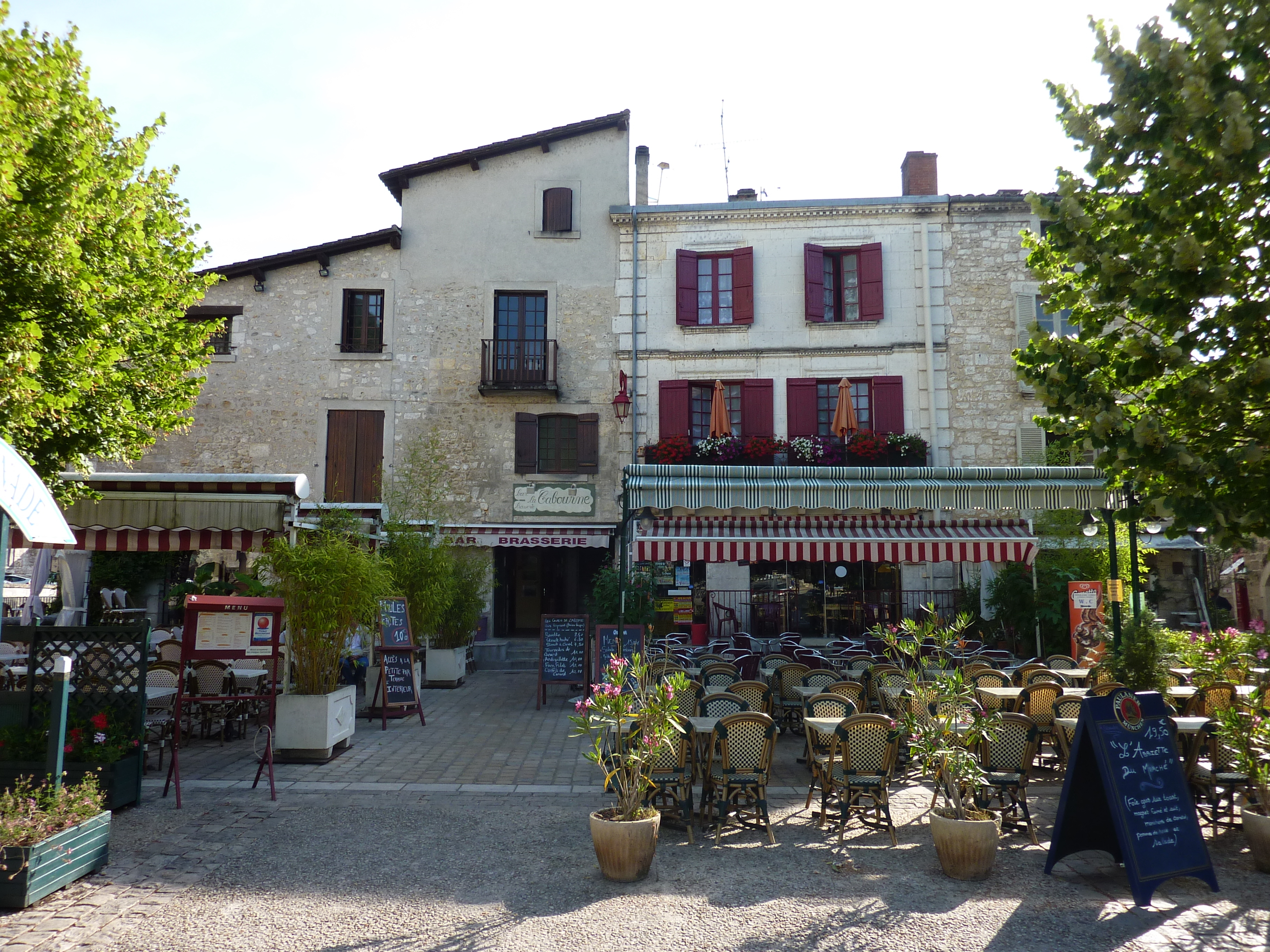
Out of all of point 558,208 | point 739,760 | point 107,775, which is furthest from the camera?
point 558,208

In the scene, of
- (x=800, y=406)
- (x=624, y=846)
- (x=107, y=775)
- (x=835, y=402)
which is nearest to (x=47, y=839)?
(x=107, y=775)

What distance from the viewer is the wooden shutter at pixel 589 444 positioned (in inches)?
722

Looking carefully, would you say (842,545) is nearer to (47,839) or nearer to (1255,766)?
(1255,766)

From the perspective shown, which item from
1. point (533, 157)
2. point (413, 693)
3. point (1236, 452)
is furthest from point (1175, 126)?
point (533, 157)

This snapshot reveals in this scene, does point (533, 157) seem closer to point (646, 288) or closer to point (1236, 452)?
point (646, 288)

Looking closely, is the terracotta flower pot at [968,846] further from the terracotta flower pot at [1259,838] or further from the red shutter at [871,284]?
the red shutter at [871,284]

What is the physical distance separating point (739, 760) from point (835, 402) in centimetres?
1287

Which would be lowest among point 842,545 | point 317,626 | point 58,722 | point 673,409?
point 58,722

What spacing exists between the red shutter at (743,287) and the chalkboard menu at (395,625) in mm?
10461

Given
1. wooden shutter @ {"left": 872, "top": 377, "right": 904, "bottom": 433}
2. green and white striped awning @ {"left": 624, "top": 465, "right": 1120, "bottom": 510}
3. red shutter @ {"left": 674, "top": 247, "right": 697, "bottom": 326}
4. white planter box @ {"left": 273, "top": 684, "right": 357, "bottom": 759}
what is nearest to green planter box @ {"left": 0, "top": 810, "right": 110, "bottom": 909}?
white planter box @ {"left": 273, "top": 684, "right": 357, "bottom": 759}

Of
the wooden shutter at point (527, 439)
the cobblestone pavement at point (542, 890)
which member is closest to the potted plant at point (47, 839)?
the cobblestone pavement at point (542, 890)

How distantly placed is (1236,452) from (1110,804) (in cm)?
246

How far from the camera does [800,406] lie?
719 inches

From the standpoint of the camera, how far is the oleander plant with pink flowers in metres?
5.52
